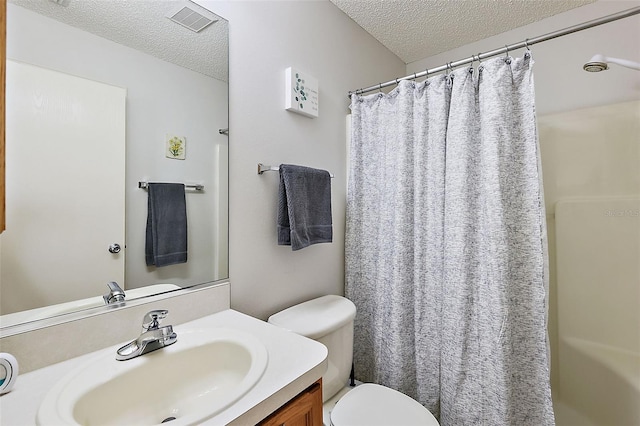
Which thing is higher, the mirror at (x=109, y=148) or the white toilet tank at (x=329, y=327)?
the mirror at (x=109, y=148)

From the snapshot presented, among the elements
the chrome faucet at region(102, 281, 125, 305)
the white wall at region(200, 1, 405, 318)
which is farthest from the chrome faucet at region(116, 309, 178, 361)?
the white wall at region(200, 1, 405, 318)

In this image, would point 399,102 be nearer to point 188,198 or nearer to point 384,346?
point 188,198

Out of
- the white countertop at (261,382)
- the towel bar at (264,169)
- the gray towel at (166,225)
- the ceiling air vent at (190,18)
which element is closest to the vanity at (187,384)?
the white countertop at (261,382)

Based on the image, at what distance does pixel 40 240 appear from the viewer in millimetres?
782

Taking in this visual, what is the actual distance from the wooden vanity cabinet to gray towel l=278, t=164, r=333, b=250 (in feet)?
2.02

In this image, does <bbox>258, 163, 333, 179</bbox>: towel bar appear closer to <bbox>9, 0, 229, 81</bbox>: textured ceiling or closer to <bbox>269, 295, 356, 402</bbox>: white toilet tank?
<bbox>9, 0, 229, 81</bbox>: textured ceiling

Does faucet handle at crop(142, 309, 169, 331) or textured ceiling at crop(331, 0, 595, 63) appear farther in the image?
textured ceiling at crop(331, 0, 595, 63)

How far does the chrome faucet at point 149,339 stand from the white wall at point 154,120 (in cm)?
16

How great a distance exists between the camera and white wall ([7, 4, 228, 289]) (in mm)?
798

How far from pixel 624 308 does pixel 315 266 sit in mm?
1641

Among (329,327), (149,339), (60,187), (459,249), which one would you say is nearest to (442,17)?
(459,249)

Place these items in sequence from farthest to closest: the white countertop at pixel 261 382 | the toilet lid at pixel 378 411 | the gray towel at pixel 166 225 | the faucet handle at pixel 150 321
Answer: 1. the toilet lid at pixel 378 411
2. the gray towel at pixel 166 225
3. the faucet handle at pixel 150 321
4. the white countertop at pixel 261 382

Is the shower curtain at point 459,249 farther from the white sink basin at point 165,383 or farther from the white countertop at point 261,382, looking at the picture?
the white sink basin at point 165,383

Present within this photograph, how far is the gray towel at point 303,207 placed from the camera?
131 cm
